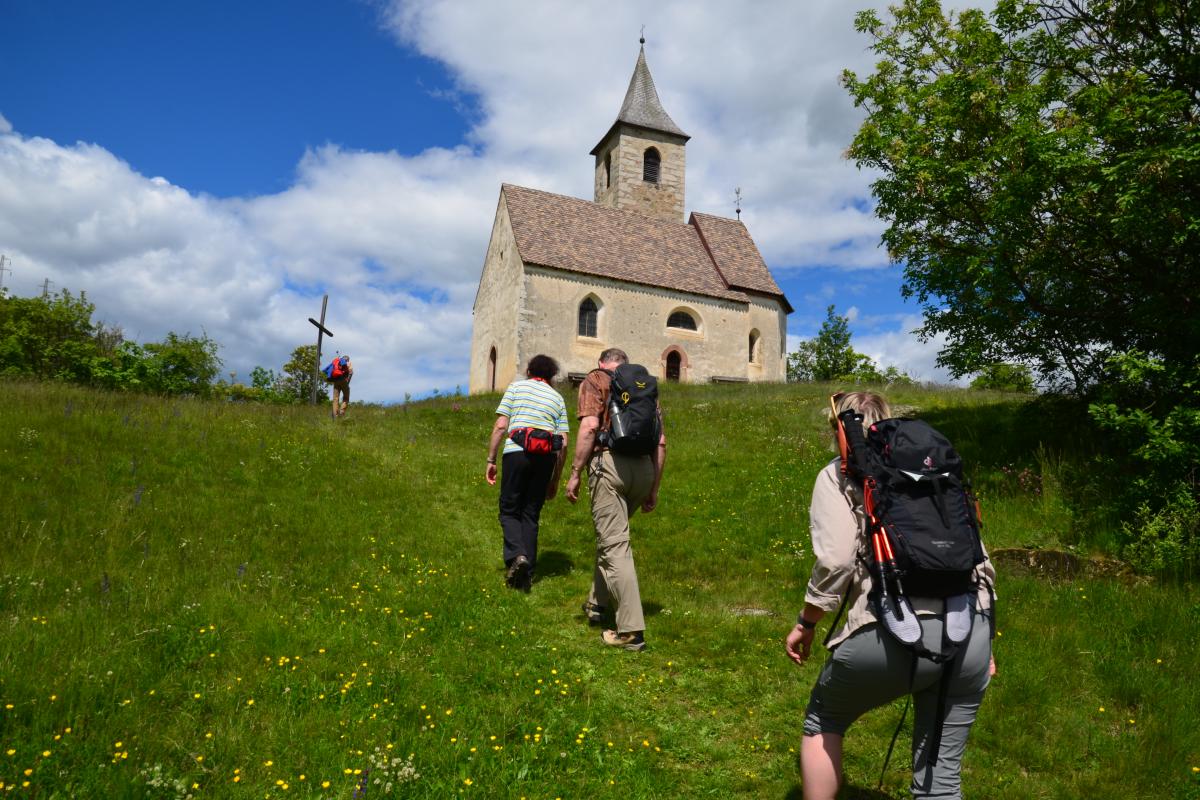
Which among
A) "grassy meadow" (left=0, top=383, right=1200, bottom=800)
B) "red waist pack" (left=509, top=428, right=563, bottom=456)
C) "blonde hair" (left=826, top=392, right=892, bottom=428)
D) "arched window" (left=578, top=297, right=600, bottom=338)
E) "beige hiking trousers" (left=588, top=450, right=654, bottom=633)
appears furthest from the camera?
"arched window" (left=578, top=297, right=600, bottom=338)

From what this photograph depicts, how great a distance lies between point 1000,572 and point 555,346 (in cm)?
2265

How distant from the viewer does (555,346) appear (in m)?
28.4

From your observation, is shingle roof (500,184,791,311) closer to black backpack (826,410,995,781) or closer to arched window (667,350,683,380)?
arched window (667,350,683,380)

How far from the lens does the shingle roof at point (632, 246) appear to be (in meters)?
29.2

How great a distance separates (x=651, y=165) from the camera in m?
36.0

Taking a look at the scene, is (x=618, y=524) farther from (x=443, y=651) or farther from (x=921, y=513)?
(x=921, y=513)

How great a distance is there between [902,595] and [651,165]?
35940 millimetres

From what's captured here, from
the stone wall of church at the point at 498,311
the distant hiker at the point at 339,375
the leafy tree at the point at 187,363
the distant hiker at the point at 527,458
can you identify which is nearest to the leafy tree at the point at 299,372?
the leafy tree at the point at 187,363

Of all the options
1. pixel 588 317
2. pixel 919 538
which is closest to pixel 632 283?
pixel 588 317

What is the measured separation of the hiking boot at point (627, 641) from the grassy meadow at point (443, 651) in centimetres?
10

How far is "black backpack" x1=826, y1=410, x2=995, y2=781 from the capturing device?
8.37 ft


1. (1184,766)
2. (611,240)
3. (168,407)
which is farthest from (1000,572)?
(611,240)

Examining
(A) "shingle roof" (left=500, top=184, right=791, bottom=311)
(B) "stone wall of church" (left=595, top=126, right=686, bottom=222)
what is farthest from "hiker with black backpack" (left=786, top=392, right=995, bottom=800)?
(B) "stone wall of church" (left=595, top=126, right=686, bottom=222)

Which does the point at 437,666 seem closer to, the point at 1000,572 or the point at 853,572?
the point at 853,572
